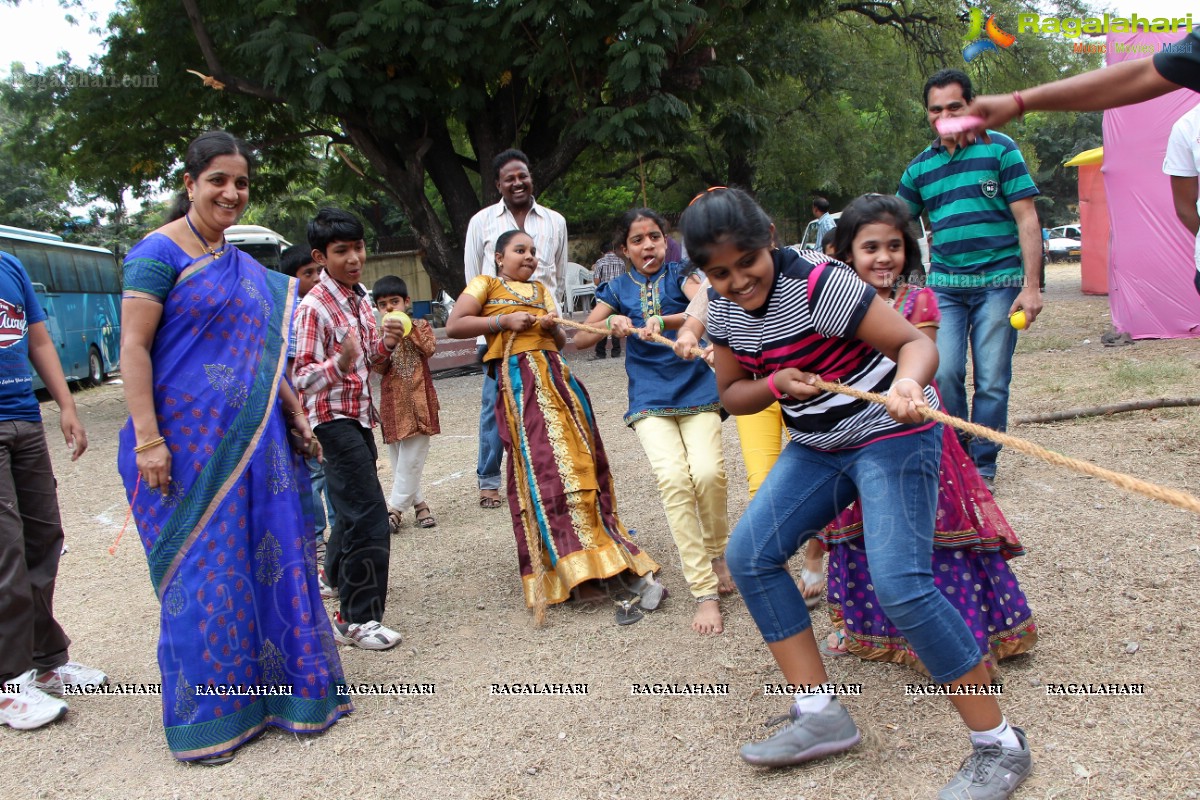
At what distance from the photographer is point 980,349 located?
454 centimetres

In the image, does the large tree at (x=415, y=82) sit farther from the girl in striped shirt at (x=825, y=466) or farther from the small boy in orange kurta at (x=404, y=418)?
the girl in striped shirt at (x=825, y=466)

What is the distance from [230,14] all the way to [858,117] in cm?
1644

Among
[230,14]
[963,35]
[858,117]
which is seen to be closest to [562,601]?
[230,14]

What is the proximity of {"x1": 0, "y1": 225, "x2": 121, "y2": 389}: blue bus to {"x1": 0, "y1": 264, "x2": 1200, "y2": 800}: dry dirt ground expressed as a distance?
1278cm

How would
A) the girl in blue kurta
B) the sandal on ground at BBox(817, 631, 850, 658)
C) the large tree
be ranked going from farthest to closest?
the large tree
the girl in blue kurta
the sandal on ground at BBox(817, 631, 850, 658)

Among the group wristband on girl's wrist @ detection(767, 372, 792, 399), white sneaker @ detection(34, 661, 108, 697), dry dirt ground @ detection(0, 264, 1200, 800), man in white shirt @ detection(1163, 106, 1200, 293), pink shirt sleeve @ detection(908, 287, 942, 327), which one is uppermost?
man in white shirt @ detection(1163, 106, 1200, 293)

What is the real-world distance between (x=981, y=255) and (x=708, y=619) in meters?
2.35

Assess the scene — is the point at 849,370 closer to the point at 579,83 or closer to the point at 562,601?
the point at 562,601

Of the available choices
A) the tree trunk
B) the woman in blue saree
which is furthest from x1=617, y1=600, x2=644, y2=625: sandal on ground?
the tree trunk

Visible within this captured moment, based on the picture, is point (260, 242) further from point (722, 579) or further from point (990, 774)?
point (990, 774)

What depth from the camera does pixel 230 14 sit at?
11477mm

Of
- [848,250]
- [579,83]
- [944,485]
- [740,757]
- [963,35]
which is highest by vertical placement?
[963,35]

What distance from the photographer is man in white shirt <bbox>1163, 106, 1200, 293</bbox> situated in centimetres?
355

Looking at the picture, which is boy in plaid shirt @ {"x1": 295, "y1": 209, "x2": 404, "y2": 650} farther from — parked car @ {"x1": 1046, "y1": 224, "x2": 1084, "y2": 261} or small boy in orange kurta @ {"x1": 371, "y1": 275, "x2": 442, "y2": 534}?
parked car @ {"x1": 1046, "y1": 224, "x2": 1084, "y2": 261}
